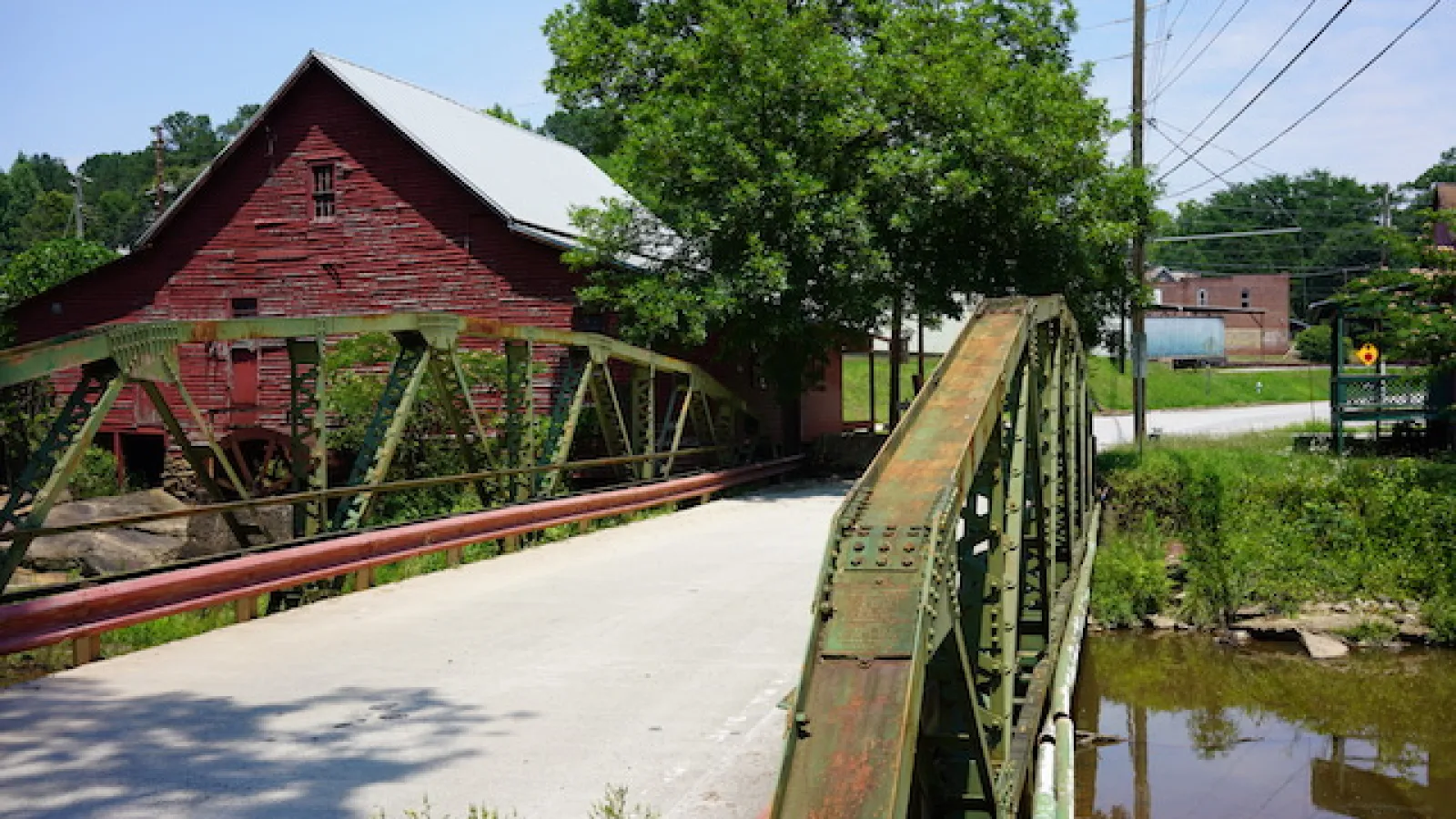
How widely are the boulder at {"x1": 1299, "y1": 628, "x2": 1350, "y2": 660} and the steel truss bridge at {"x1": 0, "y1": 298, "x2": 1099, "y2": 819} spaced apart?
2718 mm

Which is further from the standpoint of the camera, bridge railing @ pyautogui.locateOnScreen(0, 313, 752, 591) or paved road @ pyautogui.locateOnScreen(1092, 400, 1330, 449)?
paved road @ pyautogui.locateOnScreen(1092, 400, 1330, 449)

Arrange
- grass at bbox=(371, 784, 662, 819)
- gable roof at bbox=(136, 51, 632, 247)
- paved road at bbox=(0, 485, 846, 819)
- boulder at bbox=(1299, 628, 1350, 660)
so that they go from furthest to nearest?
gable roof at bbox=(136, 51, 632, 247) < boulder at bbox=(1299, 628, 1350, 660) < paved road at bbox=(0, 485, 846, 819) < grass at bbox=(371, 784, 662, 819)

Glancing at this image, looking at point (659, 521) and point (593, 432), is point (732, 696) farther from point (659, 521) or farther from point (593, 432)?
point (593, 432)

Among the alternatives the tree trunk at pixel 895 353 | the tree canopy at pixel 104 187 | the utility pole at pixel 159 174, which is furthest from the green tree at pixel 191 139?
the tree trunk at pixel 895 353

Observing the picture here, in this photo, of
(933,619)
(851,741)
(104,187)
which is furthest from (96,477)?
(104,187)

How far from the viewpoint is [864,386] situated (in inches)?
1925

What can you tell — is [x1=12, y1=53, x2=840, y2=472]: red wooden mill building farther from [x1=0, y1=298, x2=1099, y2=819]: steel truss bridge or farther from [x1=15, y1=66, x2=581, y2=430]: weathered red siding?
[x1=0, y1=298, x2=1099, y2=819]: steel truss bridge

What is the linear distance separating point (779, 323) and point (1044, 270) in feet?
16.3

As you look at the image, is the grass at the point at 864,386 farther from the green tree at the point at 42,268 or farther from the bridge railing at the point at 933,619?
the bridge railing at the point at 933,619

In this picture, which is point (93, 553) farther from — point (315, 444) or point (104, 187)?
point (104, 187)

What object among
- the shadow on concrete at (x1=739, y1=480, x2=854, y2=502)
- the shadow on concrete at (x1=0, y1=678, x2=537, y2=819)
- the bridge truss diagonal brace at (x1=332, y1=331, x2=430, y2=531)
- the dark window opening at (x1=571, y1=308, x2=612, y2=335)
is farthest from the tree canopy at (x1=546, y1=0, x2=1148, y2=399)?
the shadow on concrete at (x1=0, y1=678, x2=537, y2=819)

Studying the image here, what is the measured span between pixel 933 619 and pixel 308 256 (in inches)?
1068

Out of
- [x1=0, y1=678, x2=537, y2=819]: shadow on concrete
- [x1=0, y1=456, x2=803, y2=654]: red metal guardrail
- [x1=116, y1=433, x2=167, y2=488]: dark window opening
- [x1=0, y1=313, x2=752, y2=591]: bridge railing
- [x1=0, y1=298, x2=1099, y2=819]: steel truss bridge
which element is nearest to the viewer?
[x1=0, y1=298, x2=1099, y2=819]: steel truss bridge

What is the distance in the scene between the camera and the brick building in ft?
271
